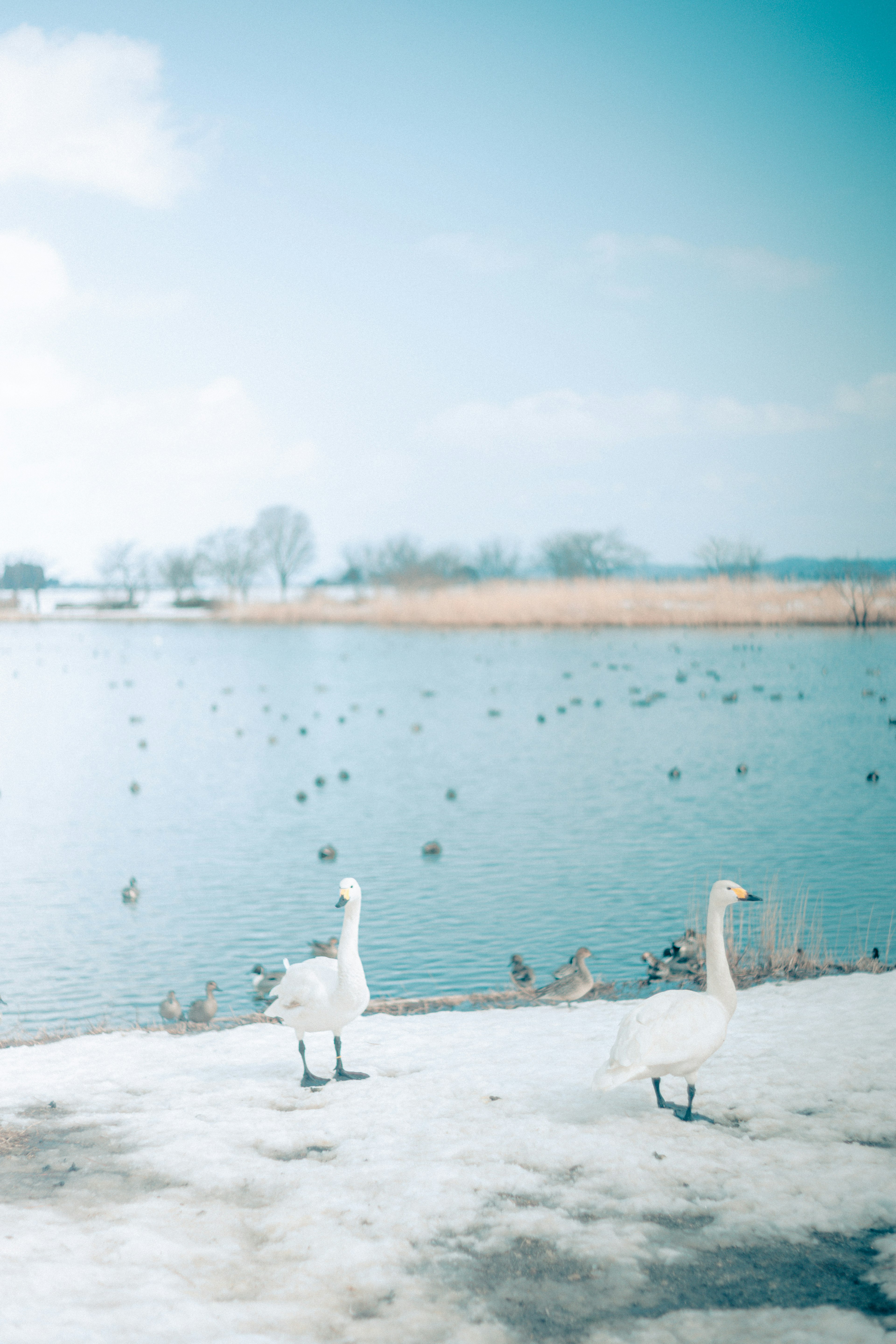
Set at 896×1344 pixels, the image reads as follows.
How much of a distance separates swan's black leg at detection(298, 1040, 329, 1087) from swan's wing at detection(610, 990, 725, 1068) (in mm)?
2005

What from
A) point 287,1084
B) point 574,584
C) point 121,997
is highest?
point 574,584

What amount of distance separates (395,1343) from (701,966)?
21.9 ft

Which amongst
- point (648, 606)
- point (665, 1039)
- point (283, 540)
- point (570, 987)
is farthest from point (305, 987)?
point (283, 540)

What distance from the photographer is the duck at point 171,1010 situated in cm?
971

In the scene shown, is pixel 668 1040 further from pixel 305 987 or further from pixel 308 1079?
pixel 308 1079

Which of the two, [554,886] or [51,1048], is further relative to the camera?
[554,886]

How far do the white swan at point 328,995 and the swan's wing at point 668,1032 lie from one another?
165cm

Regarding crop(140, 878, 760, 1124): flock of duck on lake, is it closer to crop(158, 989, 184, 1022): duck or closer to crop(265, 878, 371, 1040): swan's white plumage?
crop(265, 878, 371, 1040): swan's white plumage

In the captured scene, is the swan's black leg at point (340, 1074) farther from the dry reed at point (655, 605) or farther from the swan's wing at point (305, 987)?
the dry reed at point (655, 605)

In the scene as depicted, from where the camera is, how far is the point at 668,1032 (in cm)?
579

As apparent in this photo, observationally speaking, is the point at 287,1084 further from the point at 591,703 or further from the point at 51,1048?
the point at 591,703

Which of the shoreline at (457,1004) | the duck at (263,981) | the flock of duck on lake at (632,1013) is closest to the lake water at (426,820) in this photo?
the duck at (263,981)

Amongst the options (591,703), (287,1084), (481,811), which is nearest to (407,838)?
(481,811)

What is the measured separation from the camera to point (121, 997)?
36.4 feet
